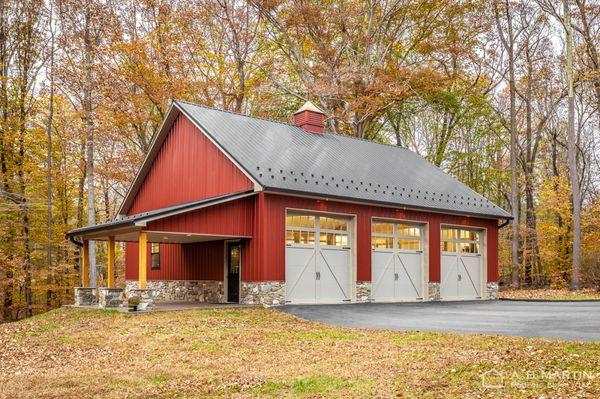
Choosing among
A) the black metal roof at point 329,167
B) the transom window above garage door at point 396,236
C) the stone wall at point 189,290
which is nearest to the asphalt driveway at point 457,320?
the transom window above garage door at point 396,236

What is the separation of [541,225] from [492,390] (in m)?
25.0

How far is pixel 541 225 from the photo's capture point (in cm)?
2928

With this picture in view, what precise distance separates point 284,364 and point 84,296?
461 inches

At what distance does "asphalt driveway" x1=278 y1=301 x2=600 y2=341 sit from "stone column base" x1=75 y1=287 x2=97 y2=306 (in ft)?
20.7

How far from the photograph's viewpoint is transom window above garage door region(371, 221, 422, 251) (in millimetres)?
19453

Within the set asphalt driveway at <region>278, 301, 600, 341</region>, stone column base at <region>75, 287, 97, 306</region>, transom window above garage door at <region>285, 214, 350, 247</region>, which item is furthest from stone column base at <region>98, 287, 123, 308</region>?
transom window above garage door at <region>285, 214, 350, 247</region>

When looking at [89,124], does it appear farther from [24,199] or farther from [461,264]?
[461,264]

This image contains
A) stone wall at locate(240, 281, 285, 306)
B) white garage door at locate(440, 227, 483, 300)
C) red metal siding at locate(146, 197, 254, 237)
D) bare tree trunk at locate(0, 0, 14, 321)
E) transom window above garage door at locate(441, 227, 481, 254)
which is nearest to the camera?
red metal siding at locate(146, 197, 254, 237)

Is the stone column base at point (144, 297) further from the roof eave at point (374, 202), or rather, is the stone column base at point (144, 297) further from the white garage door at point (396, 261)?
the white garage door at point (396, 261)

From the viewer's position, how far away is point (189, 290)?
774 inches

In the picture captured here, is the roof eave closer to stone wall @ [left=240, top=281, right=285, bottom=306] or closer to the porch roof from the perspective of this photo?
the porch roof

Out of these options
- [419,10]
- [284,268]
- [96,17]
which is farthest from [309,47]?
[284,268]

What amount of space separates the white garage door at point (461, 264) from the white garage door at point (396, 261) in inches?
49.3

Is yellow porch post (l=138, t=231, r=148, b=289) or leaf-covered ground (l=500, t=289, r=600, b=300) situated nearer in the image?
yellow porch post (l=138, t=231, r=148, b=289)
